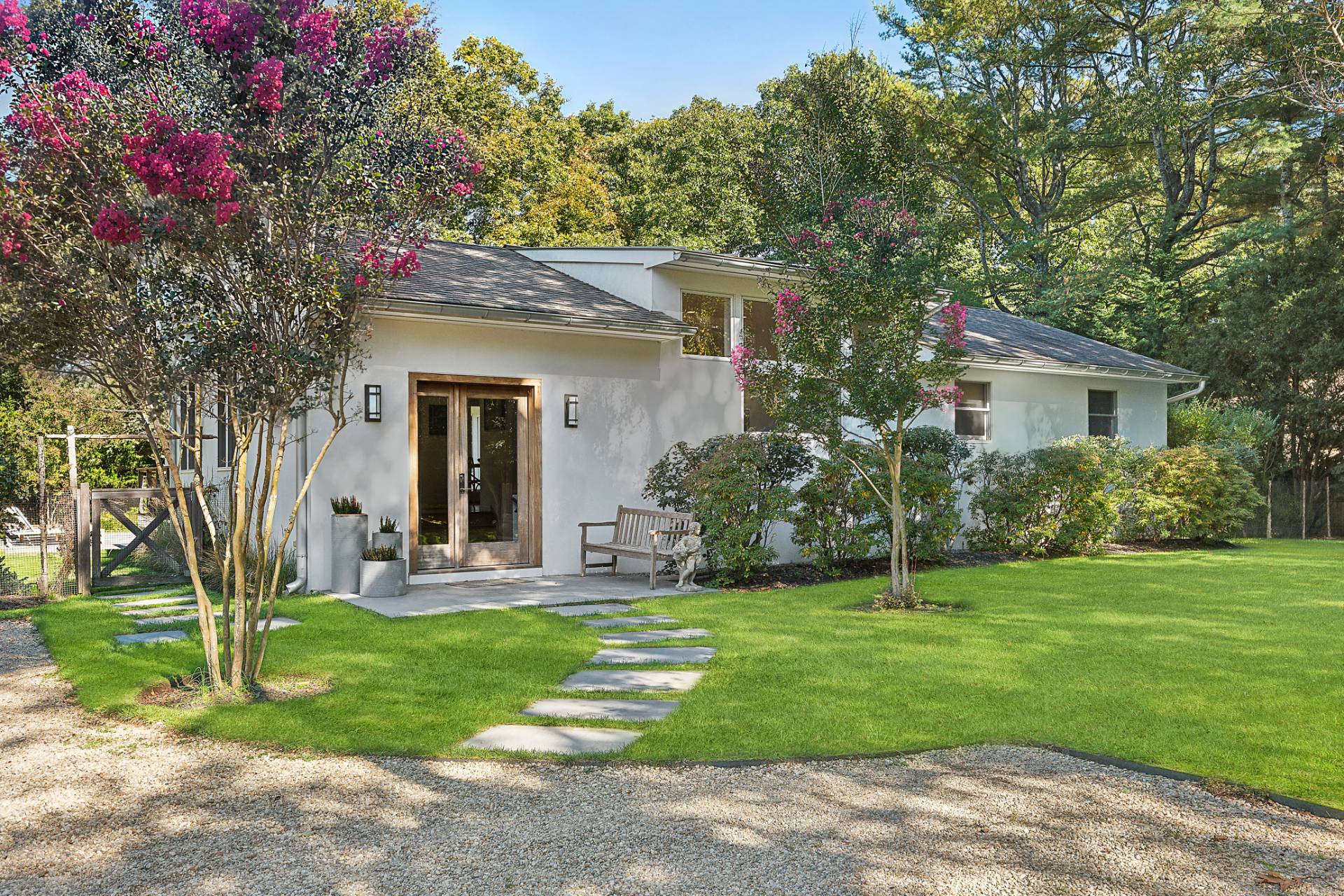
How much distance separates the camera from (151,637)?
8312mm

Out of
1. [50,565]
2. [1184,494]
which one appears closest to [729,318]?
[1184,494]

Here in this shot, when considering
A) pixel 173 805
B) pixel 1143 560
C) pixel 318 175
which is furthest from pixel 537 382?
pixel 1143 560

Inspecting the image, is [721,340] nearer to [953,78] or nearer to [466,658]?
[466,658]

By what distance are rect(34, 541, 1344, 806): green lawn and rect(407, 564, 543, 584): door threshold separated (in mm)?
1471

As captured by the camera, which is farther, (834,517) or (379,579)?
(834,517)

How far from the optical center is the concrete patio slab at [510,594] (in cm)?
996

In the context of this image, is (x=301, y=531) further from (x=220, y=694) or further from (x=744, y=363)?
(x=744, y=363)

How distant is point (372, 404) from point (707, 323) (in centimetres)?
525

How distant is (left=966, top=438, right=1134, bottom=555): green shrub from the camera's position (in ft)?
51.0

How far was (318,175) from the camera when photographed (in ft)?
19.2

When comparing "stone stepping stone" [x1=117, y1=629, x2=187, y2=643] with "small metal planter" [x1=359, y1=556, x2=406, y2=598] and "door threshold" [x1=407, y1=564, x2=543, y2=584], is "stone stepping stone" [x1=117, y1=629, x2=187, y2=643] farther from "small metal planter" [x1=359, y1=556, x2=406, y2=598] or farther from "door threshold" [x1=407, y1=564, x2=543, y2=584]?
"door threshold" [x1=407, y1=564, x2=543, y2=584]

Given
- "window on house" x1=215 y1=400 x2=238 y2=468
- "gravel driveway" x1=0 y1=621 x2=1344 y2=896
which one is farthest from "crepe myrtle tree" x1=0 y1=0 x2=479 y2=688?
"window on house" x1=215 y1=400 x2=238 y2=468

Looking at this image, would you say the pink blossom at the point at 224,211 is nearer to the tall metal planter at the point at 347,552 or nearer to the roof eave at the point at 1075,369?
A: the tall metal planter at the point at 347,552

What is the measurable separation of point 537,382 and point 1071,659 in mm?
7347
